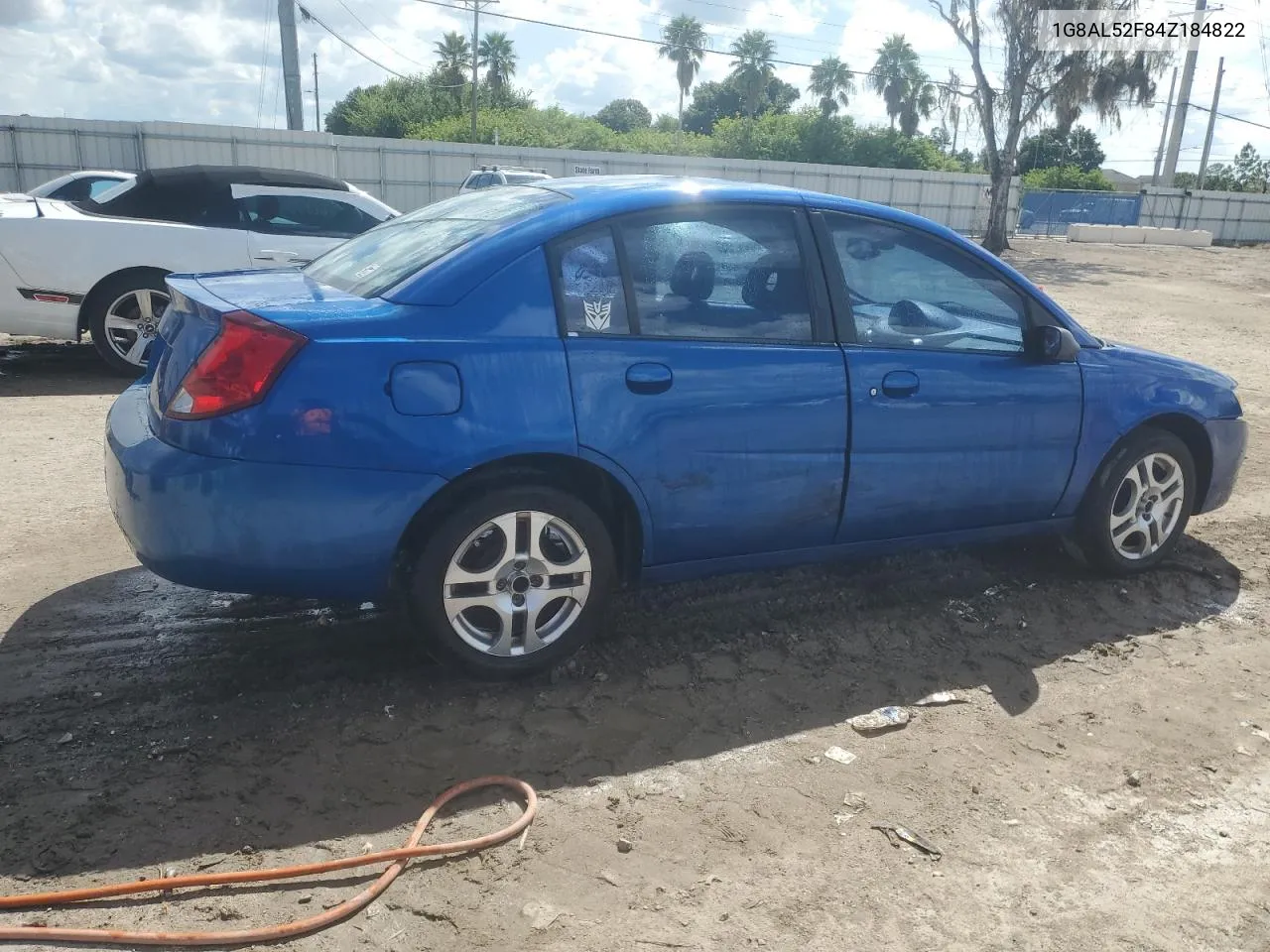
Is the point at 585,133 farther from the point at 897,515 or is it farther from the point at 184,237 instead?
the point at 897,515

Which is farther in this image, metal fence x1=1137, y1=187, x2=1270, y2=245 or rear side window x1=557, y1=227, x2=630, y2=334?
metal fence x1=1137, y1=187, x2=1270, y2=245

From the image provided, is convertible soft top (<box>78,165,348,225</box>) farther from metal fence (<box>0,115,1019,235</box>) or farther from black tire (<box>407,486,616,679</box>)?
metal fence (<box>0,115,1019,235</box>)

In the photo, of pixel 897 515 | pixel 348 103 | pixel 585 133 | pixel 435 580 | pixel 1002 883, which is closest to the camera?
pixel 1002 883

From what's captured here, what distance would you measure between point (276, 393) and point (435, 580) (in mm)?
742

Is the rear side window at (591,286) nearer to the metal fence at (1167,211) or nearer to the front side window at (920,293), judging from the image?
the front side window at (920,293)

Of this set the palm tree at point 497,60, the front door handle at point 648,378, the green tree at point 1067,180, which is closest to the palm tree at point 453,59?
the palm tree at point 497,60

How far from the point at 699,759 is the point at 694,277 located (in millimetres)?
1630

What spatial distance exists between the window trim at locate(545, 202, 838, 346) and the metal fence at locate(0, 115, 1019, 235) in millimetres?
25072

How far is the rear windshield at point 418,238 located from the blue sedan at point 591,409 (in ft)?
0.06

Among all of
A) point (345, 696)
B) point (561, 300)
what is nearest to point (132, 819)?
point (345, 696)

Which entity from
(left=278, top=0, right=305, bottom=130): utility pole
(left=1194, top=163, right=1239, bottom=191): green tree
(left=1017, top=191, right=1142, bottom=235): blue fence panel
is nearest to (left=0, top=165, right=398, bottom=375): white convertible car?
(left=278, top=0, right=305, bottom=130): utility pole

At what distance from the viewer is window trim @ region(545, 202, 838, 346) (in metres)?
3.39

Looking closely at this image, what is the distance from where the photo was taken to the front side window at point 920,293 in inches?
155

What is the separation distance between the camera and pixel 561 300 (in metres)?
3.38
